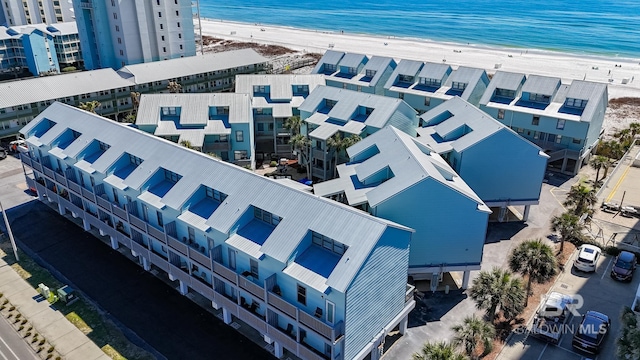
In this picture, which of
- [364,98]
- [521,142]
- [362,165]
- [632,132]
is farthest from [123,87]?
[632,132]

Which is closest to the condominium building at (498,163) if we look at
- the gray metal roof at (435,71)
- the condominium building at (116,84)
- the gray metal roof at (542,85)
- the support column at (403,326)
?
the gray metal roof at (542,85)

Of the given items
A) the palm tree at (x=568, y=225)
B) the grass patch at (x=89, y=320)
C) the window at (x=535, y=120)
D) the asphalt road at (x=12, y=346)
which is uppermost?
the window at (x=535, y=120)

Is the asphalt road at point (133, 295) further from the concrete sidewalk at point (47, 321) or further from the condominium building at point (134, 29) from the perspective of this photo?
the condominium building at point (134, 29)

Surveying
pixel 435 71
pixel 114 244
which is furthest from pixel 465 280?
pixel 435 71

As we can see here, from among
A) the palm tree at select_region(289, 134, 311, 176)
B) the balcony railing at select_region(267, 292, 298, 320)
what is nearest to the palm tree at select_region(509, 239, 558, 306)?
the balcony railing at select_region(267, 292, 298, 320)

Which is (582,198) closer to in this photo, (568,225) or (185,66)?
(568,225)

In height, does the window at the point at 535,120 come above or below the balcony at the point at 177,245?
above
